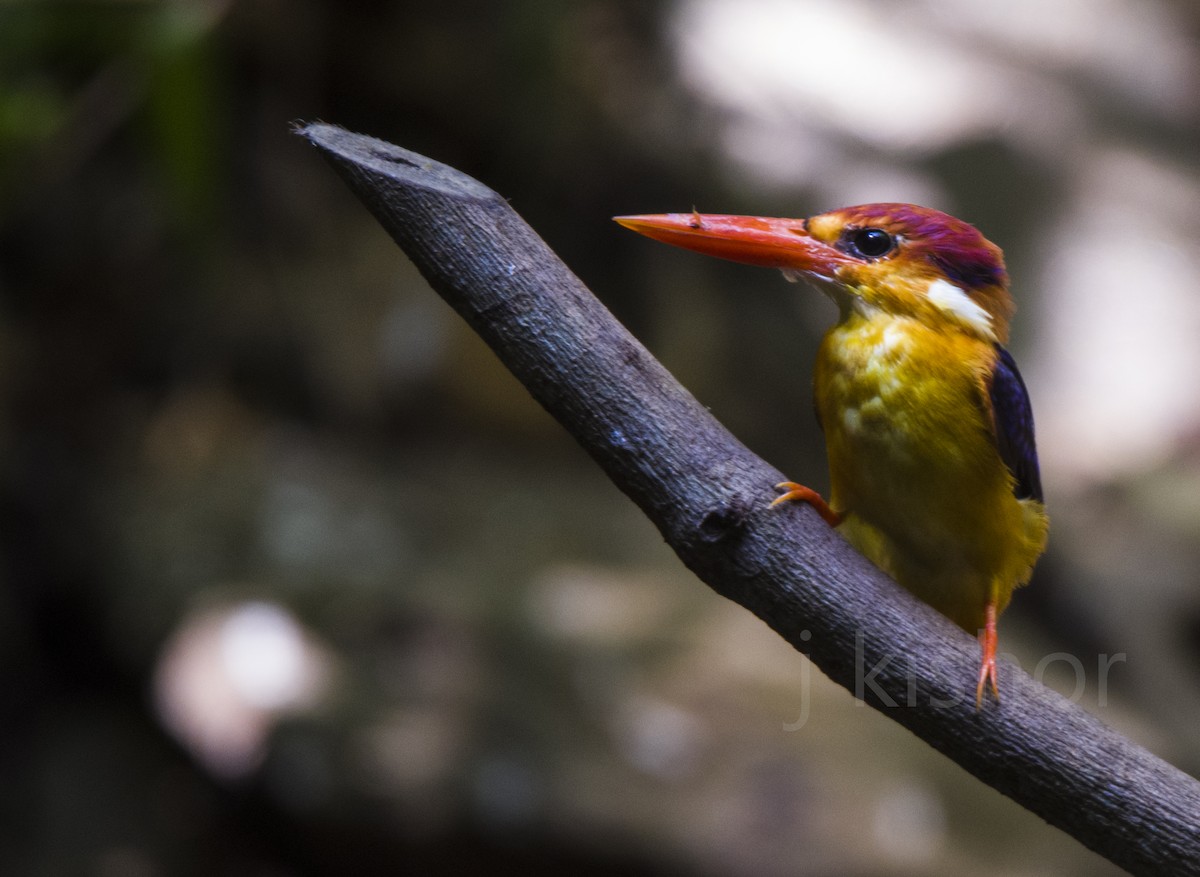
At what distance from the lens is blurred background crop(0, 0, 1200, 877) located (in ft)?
12.3

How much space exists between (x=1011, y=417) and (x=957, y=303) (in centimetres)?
20

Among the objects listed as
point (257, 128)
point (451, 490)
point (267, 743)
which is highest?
point (257, 128)

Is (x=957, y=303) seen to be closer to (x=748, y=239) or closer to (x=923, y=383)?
(x=923, y=383)

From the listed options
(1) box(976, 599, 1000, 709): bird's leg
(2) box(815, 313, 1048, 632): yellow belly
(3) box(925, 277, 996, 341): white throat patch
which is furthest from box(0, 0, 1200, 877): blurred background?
(3) box(925, 277, 996, 341): white throat patch

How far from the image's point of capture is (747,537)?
1466mm

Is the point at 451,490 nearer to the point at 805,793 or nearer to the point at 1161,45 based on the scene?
the point at 805,793

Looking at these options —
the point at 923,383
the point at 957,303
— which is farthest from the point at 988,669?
the point at 957,303

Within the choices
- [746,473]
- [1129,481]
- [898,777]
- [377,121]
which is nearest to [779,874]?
[898,777]

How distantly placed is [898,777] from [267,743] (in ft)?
7.04

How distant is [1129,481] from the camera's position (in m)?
5.21

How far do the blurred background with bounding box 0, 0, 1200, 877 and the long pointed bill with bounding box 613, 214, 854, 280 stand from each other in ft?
7.38

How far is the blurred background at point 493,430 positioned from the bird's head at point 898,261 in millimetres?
2161

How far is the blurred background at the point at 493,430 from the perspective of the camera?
3.74 metres

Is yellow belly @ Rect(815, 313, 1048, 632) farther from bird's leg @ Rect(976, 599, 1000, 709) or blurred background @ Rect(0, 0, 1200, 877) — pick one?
blurred background @ Rect(0, 0, 1200, 877)
